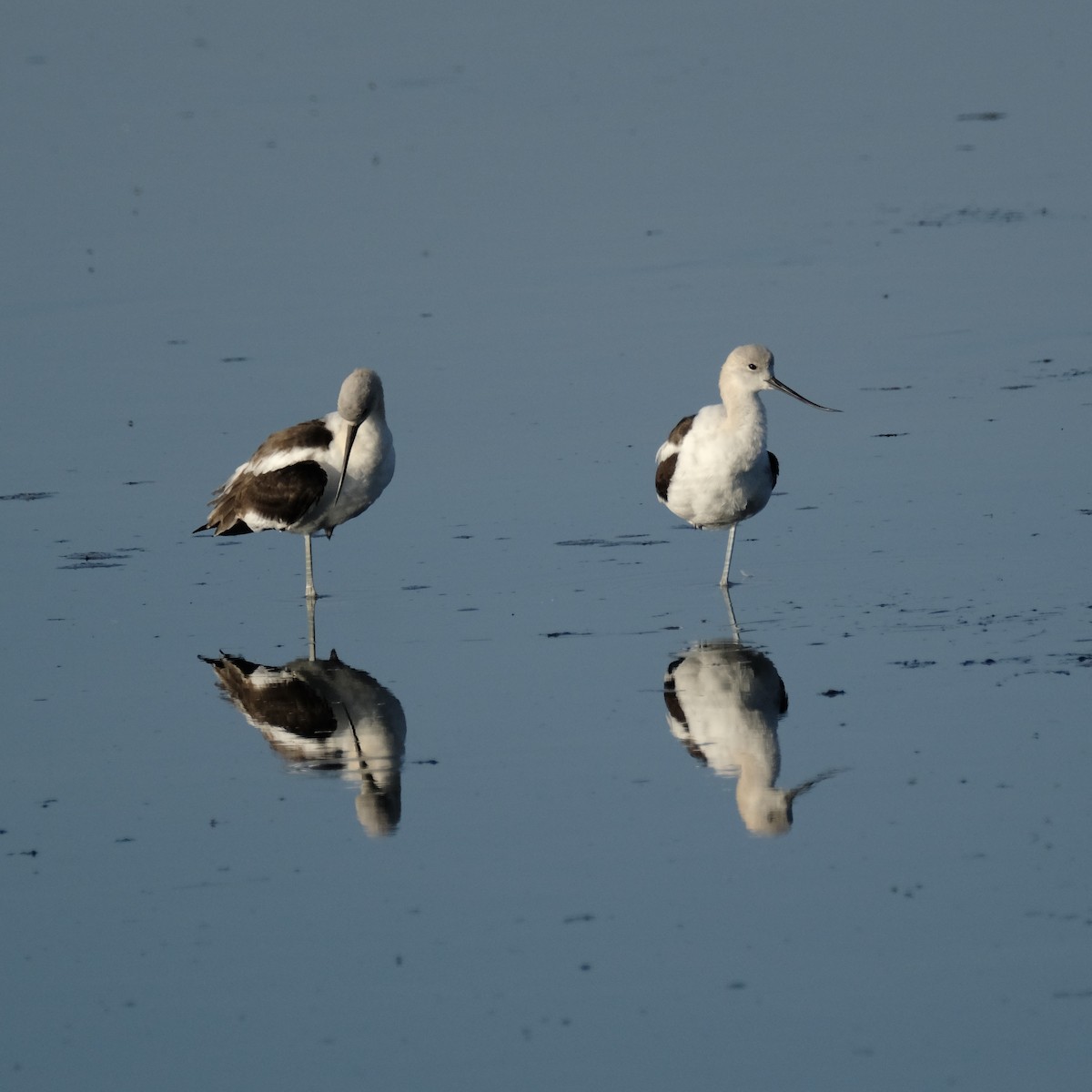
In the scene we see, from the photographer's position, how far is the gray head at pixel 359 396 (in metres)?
13.9

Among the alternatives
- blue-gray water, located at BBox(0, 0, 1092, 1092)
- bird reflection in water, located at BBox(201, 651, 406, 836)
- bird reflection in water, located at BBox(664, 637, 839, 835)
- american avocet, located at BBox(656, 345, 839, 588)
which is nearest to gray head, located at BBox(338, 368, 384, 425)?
blue-gray water, located at BBox(0, 0, 1092, 1092)

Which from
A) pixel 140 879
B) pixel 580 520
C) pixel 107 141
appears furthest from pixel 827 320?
pixel 107 141

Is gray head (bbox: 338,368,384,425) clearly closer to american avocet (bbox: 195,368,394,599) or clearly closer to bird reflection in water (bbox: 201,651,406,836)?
american avocet (bbox: 195,368,394,599)

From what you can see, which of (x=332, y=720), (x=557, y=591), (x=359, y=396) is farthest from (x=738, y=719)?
(x=359, y=396)

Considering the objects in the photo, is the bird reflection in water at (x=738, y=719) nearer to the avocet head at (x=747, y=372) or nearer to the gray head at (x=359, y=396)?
the avocet head at (x=747, y=372)

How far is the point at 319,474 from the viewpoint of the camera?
14023mm

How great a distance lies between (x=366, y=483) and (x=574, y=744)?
4.35 metres

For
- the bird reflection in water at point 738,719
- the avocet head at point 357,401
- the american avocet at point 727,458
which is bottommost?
the bird reflection in water at point 738,719

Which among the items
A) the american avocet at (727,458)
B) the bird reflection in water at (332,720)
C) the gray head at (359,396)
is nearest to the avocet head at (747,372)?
the american avocet at (727,458)

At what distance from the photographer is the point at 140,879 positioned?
8.90 meters

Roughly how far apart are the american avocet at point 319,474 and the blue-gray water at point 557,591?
0.35m

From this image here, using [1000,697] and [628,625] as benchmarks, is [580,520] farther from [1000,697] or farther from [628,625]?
[1000,697]

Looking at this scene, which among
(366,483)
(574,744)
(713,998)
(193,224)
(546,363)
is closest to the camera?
(713,998)

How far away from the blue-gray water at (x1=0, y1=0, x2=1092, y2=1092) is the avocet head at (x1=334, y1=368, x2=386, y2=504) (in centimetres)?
73
